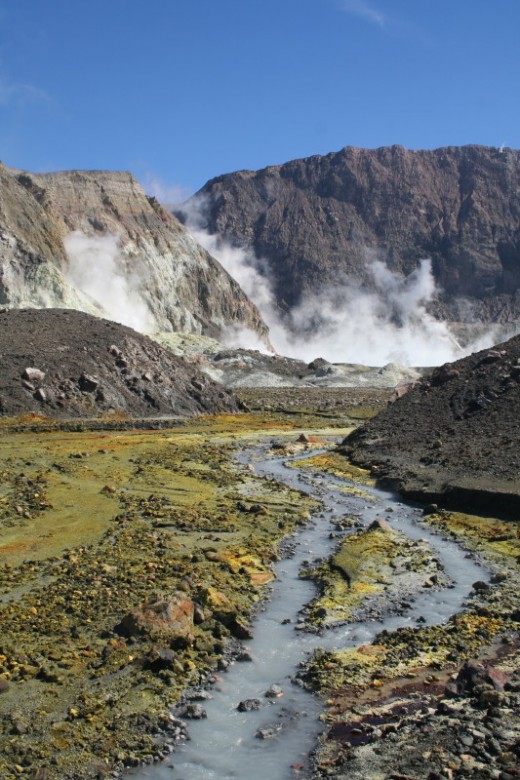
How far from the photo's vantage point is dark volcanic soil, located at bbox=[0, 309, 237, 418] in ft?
168

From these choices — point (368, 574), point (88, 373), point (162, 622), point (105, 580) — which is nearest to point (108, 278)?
point (88, 373)

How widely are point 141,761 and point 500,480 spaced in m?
19.3

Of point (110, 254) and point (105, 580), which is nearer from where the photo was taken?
point (105, 580)

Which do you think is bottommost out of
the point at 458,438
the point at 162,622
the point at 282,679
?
the point at 282,679

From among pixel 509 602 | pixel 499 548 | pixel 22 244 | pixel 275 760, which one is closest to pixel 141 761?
pixel 275 760

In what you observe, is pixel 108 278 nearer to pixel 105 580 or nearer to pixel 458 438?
pixel 458 438

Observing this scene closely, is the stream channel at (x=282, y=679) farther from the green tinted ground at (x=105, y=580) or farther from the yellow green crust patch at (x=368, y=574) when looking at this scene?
the green tinted ground at (x=105, y=580)

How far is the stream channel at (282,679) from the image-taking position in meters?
9.04

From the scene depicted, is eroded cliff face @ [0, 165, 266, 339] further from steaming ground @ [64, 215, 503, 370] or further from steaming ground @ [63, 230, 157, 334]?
steaming ground @ [64, 215, 503, 370]

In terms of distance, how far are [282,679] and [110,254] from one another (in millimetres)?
119591

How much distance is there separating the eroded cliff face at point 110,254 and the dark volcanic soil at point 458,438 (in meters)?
67.8

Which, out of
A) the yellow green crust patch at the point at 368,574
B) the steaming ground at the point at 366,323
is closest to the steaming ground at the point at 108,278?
the steaming ground at the point at 366,323

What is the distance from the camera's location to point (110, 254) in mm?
124875

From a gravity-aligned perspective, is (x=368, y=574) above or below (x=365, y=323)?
below
